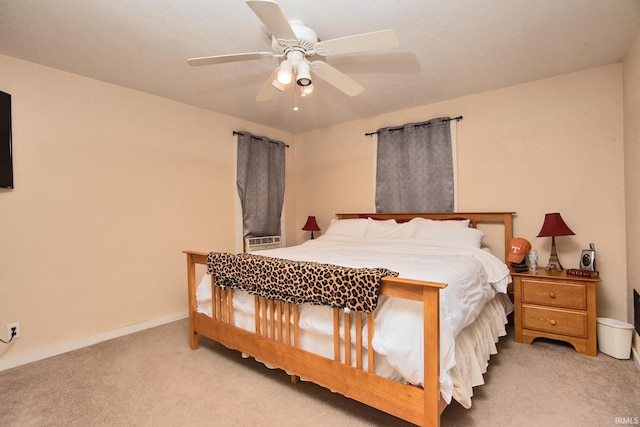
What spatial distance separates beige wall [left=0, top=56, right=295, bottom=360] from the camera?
2332mm

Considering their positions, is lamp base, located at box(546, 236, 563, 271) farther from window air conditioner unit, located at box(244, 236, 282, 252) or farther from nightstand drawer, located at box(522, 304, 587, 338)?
window air conditioner unit, located at box(244, 236, 282, 252)

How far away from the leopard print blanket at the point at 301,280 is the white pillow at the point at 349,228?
5.32ft

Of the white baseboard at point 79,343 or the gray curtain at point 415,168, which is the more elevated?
the gray curtain at point 415,168

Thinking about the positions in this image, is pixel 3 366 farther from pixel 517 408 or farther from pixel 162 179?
pixel 517 408

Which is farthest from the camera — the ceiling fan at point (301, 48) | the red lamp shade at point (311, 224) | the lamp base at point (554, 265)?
the red lamp shade at point (311, 224)

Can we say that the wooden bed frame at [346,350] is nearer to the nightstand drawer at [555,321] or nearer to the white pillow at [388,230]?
the nightstand drawer at [555,321]

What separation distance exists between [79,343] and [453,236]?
3.37m

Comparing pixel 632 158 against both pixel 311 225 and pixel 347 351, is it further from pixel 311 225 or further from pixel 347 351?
pixel 311 225

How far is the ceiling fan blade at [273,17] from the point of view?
132 centimetres

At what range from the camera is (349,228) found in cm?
354

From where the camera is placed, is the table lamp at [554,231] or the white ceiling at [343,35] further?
the table lamp at [554,231]

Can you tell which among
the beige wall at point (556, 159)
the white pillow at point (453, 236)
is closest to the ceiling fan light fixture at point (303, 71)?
the white pillow at point (453, 236)

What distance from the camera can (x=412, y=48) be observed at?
2244 mm

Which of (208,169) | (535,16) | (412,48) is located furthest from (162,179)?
(535,16)
